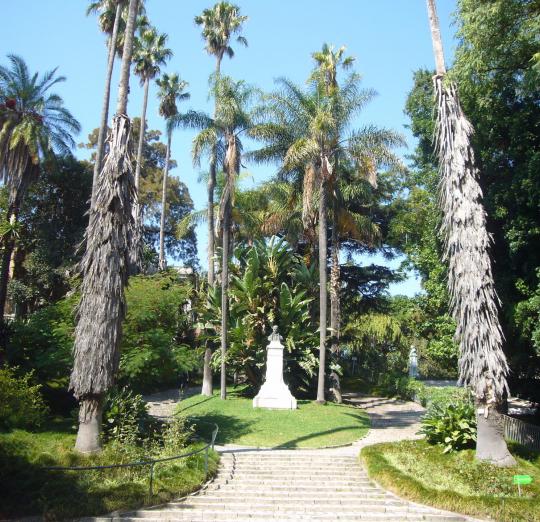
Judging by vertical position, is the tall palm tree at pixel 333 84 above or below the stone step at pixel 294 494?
above

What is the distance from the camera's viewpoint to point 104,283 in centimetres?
1380

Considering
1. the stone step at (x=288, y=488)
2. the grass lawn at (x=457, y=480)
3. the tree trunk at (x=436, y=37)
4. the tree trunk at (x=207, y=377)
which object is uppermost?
the tree trunk at (x=436, y=37)

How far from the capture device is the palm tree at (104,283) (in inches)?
527

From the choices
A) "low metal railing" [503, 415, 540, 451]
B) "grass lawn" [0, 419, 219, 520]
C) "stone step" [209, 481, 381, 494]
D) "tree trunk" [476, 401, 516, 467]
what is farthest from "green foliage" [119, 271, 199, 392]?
"low metal railing" [503, 415, 540, 451]

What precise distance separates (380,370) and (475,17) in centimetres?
3497

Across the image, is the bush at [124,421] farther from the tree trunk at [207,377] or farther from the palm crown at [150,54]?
the palm crown at [150,54]

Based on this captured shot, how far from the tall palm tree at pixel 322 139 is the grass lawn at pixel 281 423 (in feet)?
8.42

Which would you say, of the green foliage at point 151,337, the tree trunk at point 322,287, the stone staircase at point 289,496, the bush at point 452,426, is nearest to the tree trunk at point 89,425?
the stone staircase at point 289,496

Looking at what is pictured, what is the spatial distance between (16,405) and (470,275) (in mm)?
Result: 12549

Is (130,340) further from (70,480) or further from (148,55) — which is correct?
(148,55)

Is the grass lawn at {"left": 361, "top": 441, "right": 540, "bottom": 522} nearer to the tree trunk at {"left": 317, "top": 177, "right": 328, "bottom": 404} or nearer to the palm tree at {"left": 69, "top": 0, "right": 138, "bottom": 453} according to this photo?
the palm tree at {"left": 69, "top": 0, "right": 138, "bottom": 453}

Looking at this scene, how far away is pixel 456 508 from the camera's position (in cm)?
1177

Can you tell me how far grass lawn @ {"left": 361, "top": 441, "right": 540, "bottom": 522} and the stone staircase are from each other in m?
0.34

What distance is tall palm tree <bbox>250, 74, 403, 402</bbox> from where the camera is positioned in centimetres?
2423
